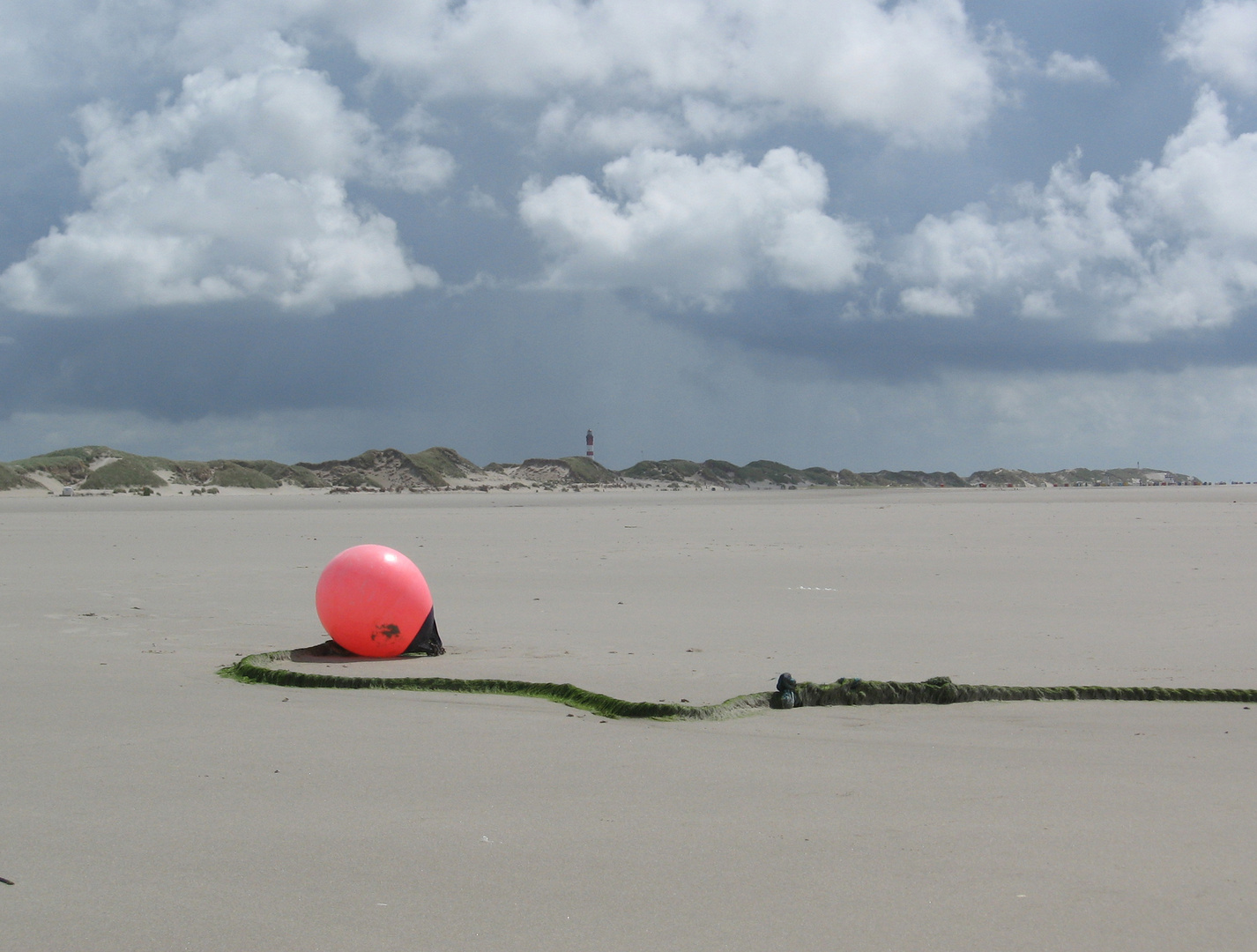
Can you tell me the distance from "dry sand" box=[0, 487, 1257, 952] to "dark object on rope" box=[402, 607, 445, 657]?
22cm

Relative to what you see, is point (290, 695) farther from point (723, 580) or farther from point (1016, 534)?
point (1016, 534)

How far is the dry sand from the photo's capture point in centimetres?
324

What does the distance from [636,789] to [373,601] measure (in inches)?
162

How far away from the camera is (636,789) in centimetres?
459

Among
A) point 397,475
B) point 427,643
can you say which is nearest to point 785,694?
point 427,643

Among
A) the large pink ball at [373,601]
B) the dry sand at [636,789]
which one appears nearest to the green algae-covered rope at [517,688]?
the dry sand at [636,789]

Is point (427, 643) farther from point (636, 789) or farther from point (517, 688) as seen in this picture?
point (636, 789)

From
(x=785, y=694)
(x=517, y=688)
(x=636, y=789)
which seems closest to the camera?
(x=636, y=789)

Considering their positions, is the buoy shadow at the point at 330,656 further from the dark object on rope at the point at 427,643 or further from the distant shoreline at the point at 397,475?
the distant shoreline at the point at 397,475

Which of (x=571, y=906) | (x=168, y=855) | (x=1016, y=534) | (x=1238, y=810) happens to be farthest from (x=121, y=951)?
(x=1016, y=534)

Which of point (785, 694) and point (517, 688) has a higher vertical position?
point (785, 694)

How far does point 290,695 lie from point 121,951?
12.7 ft

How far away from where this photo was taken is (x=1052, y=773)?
192 inches

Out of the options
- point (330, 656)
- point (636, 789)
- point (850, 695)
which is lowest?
point (330, 656)
